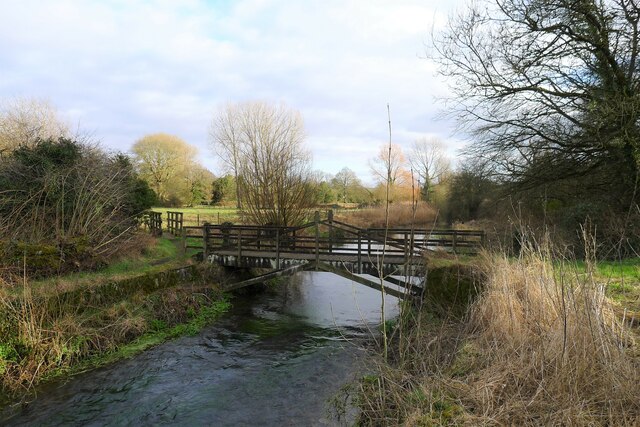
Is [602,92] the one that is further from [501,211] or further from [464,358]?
[464,358]

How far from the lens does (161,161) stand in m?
42.5

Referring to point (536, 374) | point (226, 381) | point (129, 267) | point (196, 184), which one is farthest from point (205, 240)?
point (196, 184)

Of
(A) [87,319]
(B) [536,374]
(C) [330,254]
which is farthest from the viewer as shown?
(C) [330,254]

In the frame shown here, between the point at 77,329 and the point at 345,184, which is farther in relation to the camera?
the point at 345,184

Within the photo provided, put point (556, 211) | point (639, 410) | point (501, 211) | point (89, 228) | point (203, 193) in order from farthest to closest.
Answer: point (203, 193), point (501, 211), point (556, 211), point (89, 228), point (639, 410)

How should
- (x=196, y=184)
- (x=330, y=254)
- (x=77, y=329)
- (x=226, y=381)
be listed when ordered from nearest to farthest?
(x=226, y=381)
(x=77, y=329)
(x=330, y=254)
(x=196, y=184)

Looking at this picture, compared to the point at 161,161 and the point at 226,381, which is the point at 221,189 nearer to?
the point at 161,161

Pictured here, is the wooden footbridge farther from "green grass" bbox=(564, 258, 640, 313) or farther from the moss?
"green grass" bbox=(564, 258, 640, 313)

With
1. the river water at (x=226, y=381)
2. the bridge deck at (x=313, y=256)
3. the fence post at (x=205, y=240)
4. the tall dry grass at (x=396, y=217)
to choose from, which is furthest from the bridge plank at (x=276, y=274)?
the tall dry grass at (x=396, y=217)

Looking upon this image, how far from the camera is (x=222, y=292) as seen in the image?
13.1 meters

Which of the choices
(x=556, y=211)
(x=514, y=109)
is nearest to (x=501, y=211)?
(x=556, y=211)

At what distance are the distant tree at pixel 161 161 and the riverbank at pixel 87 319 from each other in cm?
3212

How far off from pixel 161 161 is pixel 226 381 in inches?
1545

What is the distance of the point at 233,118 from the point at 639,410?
23.7m
